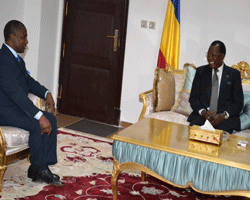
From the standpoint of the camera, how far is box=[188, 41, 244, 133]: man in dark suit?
11.9 feet

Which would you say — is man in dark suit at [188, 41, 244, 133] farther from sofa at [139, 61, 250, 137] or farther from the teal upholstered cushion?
sofa at [139, 61, 250, 137]

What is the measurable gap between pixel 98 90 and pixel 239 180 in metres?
3.33

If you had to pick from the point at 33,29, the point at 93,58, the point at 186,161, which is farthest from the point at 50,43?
the point at 186,161

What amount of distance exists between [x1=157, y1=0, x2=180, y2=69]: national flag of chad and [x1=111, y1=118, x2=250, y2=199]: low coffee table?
2060 millimetres

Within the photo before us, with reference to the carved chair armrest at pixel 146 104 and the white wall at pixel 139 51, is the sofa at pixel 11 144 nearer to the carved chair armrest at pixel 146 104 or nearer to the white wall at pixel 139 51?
the carved chair armrest at pixel 146 104

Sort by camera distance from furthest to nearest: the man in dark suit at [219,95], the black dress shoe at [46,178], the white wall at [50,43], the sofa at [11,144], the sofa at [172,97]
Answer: the white wall at [50,43], the sofa at [172,97], the man in dark suit at [219,95], the black dress shoe at [46,178], the sofa at [11,144]

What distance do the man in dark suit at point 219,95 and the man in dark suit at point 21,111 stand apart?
1555 mm

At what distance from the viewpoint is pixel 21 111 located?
10.1 ft

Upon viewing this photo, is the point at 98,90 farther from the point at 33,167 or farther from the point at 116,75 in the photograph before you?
the point at 33,167

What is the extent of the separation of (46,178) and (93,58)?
2.73 m

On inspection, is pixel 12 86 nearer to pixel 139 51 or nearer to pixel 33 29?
pixel 33 29

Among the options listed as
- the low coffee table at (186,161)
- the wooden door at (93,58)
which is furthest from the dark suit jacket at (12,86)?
the wooden door at (93,58)

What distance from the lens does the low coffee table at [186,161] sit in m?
2.39

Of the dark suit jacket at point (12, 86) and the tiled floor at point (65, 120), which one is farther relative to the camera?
the tiled floor at point (65, 120)
